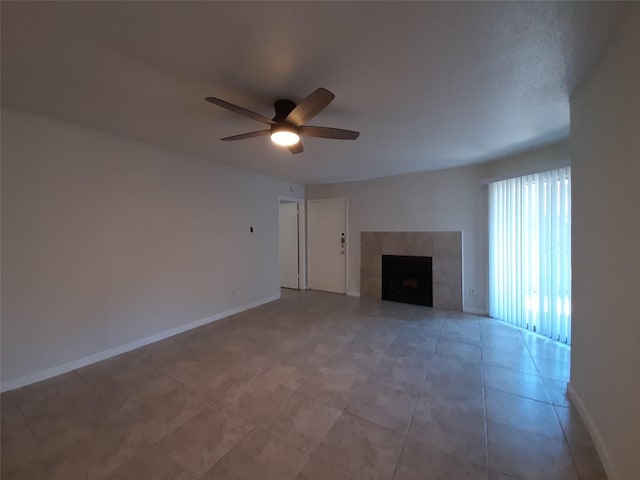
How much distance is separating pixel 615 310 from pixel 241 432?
2.31 meters

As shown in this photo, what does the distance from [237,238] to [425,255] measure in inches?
126

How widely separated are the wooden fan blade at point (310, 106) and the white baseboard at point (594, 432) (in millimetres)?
2511

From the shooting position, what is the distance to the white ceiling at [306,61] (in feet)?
3.84

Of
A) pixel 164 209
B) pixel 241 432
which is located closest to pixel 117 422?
pixel 241 432

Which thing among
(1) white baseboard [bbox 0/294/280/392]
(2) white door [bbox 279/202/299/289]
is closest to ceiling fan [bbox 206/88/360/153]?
(1) white baseboard [bbox 0/294/280/392]

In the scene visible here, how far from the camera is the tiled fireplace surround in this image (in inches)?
161

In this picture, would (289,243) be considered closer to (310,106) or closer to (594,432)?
(310,106)

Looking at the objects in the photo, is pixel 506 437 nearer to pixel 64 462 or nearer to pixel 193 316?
pixel 64 462

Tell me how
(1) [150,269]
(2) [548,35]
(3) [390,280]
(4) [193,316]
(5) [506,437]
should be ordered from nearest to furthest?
(2) [548,35] → (5) [506,437] → (1) [150,269] → (4) [193,316] → (3) [390,280]

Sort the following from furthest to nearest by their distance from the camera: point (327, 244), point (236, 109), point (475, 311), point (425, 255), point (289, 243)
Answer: point (289, 243) < point (327, 244) < point (425, 255) < point (475, 311) < point (236, 109)

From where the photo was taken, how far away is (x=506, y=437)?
1.58 metres

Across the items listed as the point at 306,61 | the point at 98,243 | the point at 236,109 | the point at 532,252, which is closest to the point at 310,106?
the point at 306,61

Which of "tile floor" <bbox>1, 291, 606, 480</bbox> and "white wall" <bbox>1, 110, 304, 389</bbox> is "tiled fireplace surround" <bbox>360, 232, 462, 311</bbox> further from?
"white wall" <bbox>1, 110, 304, 389</bbox>

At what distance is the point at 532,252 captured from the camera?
10.2 feet
